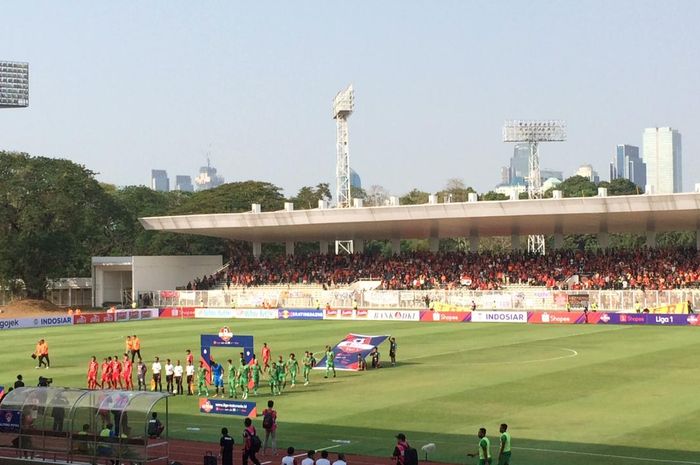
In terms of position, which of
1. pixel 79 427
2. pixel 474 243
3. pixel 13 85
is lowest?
pixel 79 427

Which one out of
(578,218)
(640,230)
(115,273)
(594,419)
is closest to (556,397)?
(594,419)

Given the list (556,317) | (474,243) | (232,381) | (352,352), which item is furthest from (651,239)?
(232,381)

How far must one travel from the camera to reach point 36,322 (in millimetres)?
74500

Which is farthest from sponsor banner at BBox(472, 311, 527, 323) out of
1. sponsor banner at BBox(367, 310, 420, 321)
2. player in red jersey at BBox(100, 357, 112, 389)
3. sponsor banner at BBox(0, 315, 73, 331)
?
player in red jersey at BBox(100, 357, 112, 389)

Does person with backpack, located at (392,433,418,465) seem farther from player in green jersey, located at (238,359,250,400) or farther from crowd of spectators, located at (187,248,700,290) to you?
crowd of spectators, located at (187,248,700,290)

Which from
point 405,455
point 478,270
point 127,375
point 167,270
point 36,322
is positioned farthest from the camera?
point 167,270

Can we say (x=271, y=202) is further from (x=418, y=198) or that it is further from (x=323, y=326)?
(x=323, y=326)

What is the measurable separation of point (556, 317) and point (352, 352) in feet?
94.1

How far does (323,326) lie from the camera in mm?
69062

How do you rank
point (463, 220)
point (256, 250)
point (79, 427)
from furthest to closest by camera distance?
point (256, 250) < point (463, 220) < point (79, 427)

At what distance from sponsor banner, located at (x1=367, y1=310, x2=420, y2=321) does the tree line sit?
2150 centimetres

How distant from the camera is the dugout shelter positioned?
22891 mm

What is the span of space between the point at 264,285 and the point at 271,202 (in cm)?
4182

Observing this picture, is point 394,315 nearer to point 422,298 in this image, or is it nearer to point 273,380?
point 422,298
